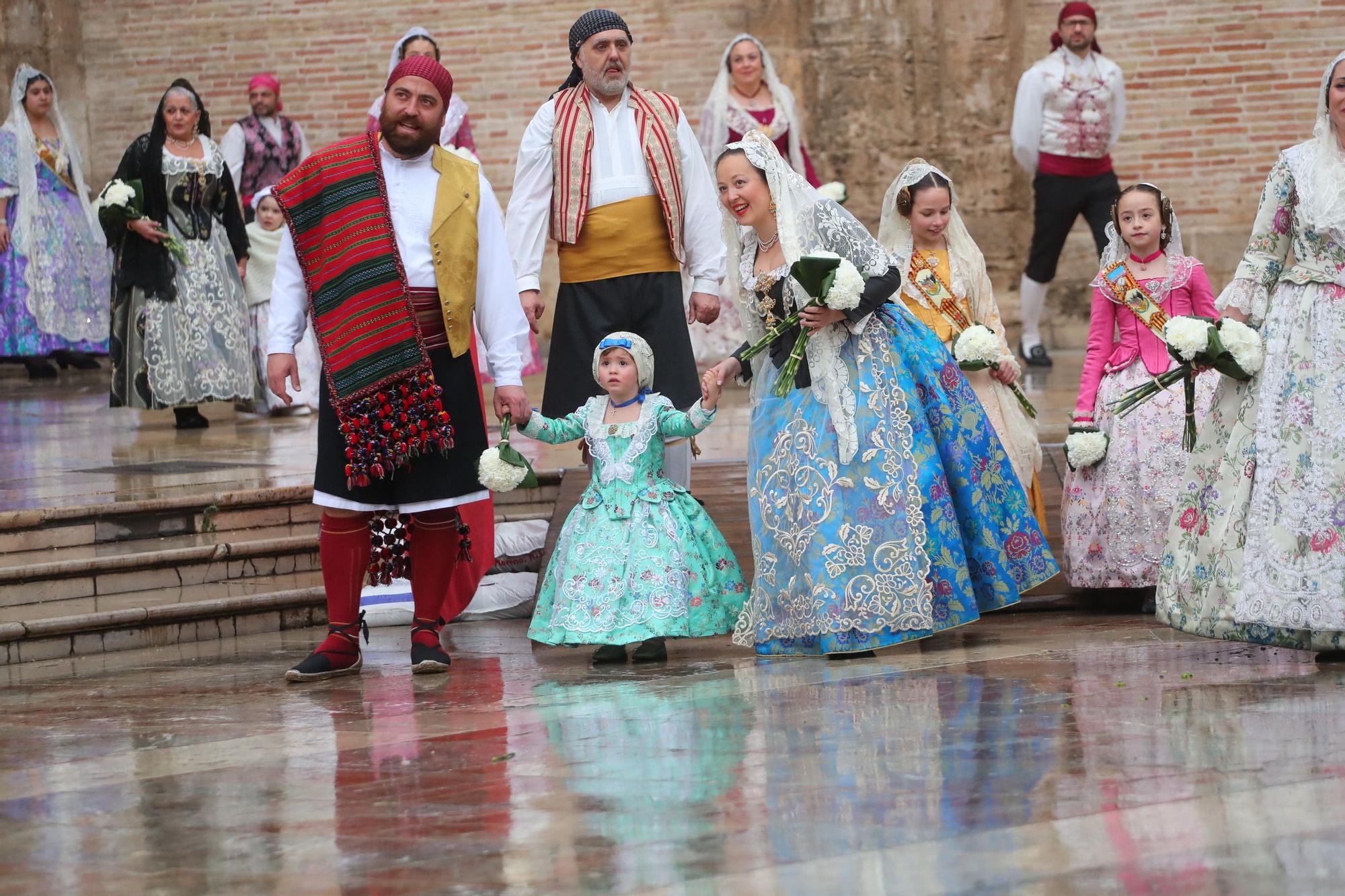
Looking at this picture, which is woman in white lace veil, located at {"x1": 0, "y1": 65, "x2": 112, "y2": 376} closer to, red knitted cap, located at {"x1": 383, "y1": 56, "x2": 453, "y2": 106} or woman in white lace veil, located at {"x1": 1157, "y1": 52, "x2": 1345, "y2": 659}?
red knitted cap, located at {"x1": 383, "y1": 56, "x2": 453, "y2": 106}

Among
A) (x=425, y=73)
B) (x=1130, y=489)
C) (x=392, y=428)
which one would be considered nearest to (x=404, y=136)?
(x=425, y=73)

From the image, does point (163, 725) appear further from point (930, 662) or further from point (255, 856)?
point (930, 662)

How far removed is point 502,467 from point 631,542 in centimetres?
46

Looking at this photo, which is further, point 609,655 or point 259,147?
point 259,147

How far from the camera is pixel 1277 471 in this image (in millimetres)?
5148

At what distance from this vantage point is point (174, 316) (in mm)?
10133

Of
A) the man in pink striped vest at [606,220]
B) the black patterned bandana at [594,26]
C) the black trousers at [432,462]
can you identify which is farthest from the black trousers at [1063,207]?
the black trousers at [432,462]

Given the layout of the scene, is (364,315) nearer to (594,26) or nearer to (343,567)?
(343,567)

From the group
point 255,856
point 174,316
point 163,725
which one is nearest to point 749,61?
point 174,316

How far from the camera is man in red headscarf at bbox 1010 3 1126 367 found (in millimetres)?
11445

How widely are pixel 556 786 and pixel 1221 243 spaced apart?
10271mm

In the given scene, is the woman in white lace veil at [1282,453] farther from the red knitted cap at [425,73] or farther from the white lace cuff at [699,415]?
the red knitted cap at [425,73]

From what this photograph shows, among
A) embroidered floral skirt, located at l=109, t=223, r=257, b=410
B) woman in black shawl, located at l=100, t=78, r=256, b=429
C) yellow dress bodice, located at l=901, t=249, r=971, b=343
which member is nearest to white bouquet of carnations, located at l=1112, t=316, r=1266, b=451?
yellow dress bodice, located at l=901, t=249, r=971, b=343

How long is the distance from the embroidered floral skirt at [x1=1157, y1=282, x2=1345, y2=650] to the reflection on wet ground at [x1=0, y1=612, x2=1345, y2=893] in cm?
14
